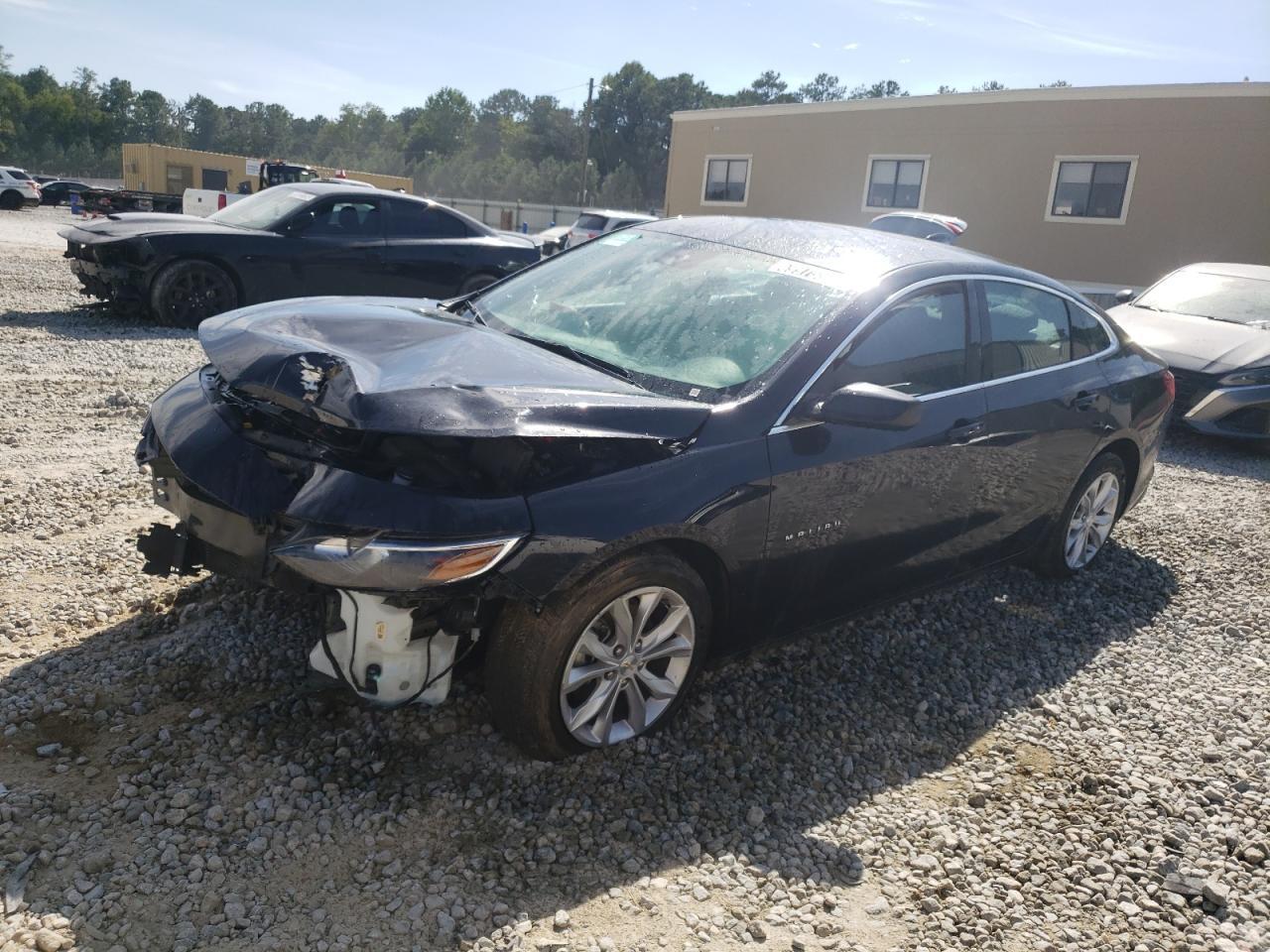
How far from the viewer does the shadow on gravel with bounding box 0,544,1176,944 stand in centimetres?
251

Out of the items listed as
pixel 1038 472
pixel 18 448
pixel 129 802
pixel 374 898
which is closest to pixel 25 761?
pixel 129 802

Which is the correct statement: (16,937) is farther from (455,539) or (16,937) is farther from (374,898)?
(455,539)

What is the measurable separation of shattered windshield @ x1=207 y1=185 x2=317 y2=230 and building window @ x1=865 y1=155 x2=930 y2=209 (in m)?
19.0

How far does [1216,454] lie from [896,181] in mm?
18845

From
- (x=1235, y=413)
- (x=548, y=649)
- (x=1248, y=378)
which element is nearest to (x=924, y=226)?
(x=1248, y=378)

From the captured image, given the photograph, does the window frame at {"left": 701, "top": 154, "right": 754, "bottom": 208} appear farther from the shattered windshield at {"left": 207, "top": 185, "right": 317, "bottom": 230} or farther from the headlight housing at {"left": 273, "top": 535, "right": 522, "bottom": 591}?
the headlight housing at {"left": 273, "top": 535, "right": 522, "bottom": 591}

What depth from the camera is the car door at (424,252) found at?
31.7 ft

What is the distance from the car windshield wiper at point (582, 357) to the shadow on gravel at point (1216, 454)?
19.8 feet

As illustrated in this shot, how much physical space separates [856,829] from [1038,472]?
6.81ft

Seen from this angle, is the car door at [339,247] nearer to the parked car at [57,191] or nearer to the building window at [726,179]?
the building window at [726,179]

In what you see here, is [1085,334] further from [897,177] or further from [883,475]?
[897,177]

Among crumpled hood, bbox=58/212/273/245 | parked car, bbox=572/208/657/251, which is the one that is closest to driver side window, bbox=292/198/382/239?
crumpled hood, bbox=58/212/273/245

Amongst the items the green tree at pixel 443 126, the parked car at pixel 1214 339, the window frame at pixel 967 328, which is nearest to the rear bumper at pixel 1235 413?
the parked car at pixel 1214 339

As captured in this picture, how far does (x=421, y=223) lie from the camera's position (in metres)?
9.88
